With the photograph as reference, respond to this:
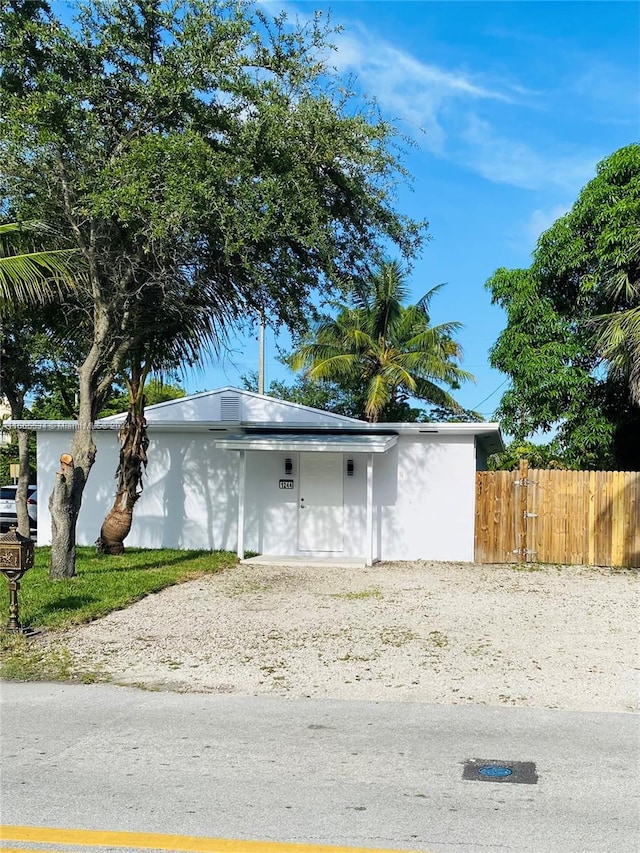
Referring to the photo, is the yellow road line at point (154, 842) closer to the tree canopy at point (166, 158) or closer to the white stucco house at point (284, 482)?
the tree canopy at point (166, 158)

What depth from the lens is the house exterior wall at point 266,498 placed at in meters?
16.2

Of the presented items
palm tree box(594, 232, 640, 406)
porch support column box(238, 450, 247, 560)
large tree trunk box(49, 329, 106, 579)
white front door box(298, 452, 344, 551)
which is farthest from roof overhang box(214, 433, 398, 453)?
palm tree box(594, 232, 640, 406)

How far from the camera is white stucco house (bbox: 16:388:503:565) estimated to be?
52.8ft

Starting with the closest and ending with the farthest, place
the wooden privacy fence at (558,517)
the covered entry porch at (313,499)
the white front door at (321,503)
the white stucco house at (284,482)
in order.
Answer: the wooden privacy fence at (558,517)
the white stucco house at (284,482)
the covered entry porch at (313,499)
the white front door at (321,503)

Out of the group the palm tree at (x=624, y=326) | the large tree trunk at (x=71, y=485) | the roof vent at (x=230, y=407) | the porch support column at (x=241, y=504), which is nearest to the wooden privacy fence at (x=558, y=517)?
the palm tree at (x=624, y=326)

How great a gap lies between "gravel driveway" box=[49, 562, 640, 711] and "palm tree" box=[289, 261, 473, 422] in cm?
1429

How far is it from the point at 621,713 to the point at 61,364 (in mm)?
17054

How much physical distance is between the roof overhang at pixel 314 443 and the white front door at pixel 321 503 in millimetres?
896

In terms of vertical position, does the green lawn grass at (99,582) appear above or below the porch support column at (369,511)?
below

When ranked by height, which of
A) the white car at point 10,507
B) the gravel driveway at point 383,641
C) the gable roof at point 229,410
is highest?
the gable roof at point 229,410

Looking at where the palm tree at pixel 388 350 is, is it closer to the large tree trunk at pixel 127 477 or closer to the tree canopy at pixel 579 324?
the tree canopy at pixel 579 324

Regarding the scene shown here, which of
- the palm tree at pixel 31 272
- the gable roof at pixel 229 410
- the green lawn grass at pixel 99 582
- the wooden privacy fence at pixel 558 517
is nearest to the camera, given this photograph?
the green lawn grass at pixel 99 582

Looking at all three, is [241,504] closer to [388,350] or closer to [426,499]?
[426,499]

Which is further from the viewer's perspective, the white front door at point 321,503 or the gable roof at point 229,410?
the gable roof at point 229,410
